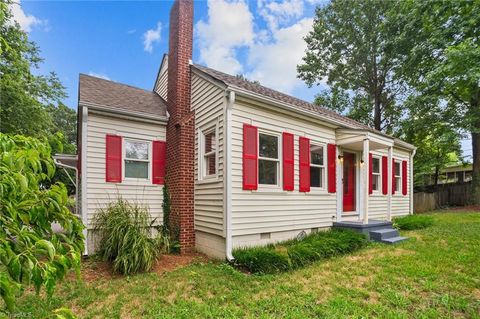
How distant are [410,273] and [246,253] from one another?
2.89m

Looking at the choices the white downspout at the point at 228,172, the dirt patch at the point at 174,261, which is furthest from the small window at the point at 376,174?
the dirt patch at the point at 174,261

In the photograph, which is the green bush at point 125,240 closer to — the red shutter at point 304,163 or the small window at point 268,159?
the small window at point 268,159

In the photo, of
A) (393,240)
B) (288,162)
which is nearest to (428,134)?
(393,240)

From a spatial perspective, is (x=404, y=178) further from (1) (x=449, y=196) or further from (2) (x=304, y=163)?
(1) (x=449, y=196)

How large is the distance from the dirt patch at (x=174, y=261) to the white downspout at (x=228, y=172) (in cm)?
81

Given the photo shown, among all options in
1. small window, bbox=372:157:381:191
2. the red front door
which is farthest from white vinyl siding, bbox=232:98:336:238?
small window, bbox=372:157:381:191

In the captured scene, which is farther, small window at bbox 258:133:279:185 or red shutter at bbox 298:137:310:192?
red shutter at bbox 298:137:310:192

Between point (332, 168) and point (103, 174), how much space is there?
6133 millimetres

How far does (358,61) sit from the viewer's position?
18734 millimetres

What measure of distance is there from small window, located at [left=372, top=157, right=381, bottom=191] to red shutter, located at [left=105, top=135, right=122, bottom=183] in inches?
327

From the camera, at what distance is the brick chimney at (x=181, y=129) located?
672 cm

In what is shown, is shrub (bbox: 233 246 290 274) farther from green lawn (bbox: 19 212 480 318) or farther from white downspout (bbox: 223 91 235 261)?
white downspout (bbox: 223 91 235 261)

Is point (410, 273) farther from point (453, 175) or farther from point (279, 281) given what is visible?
point (453, 175)

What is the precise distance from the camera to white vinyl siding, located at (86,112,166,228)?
6.31 metres
